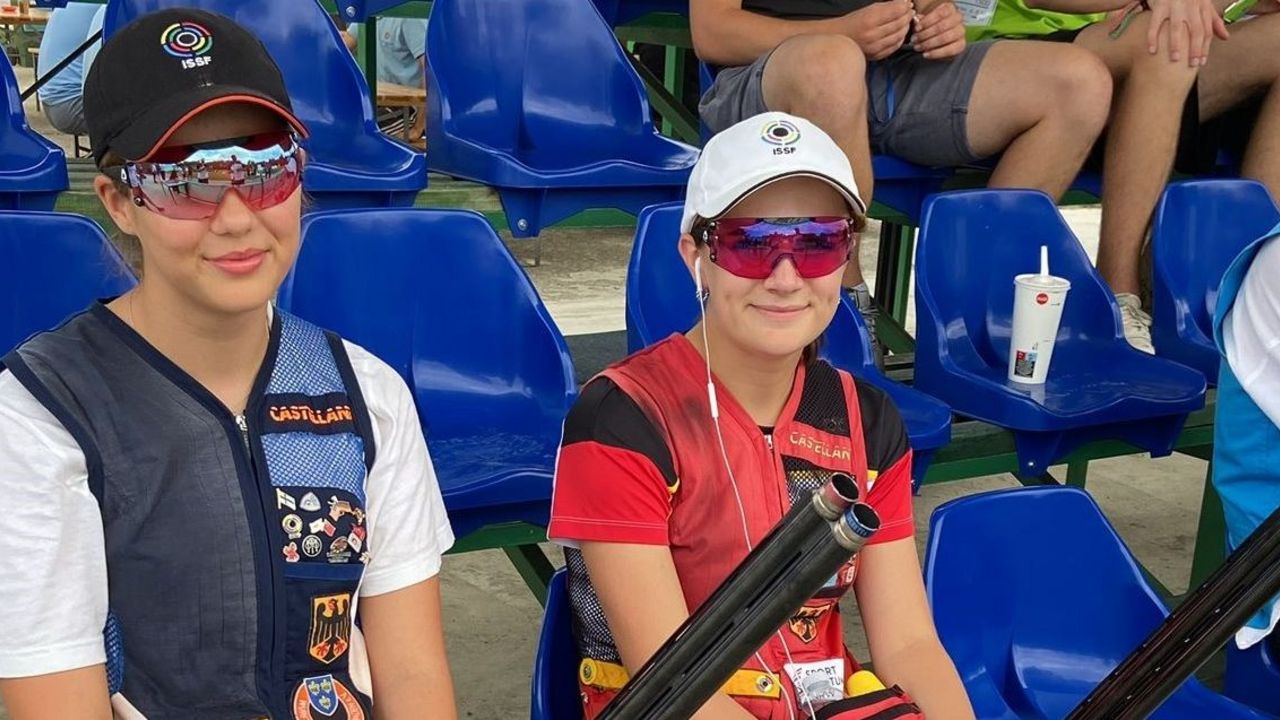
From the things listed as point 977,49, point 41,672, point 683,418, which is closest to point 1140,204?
point 977,49

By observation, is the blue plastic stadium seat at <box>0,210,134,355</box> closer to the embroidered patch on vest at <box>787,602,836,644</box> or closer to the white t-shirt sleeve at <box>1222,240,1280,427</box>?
the embroidered patch on vest at <box>787,602,836,644</box>

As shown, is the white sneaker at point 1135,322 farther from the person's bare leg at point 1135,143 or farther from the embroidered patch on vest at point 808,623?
the embroidered patch on vest at point 808,623

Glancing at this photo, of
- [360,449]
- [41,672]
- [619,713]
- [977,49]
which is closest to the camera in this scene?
[619,713]

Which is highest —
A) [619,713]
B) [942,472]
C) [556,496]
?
[619,713]

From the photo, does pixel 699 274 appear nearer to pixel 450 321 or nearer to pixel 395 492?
pixel 395 492

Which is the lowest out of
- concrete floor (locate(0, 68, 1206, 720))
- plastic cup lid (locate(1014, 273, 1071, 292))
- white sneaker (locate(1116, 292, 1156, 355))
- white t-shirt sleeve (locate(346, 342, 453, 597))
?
concrete floor (locate(0, 68, 1206, 720))

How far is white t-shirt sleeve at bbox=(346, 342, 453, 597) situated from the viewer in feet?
4.91

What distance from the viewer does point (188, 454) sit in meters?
1.37

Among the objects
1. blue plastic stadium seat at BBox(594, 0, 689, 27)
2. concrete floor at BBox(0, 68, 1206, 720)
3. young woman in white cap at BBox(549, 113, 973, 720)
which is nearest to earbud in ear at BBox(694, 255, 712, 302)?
young woman in white cap at BBox(549, 113, 973, 720)

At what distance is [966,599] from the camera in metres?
1.97

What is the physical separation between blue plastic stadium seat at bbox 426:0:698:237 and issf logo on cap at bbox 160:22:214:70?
1.85 m

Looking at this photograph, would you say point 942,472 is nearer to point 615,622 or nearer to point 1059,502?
point 1059,502

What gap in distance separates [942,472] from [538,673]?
1.32 m

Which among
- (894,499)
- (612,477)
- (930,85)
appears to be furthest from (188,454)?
(930,85)
